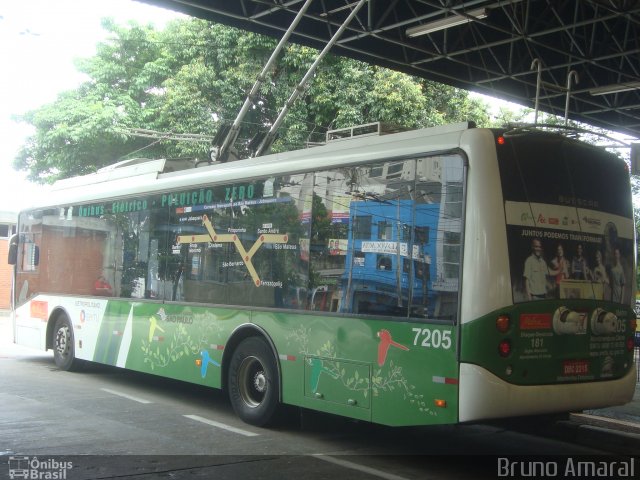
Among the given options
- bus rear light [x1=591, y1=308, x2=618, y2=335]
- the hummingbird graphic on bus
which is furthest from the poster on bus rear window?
the hummingbird graphic on bus

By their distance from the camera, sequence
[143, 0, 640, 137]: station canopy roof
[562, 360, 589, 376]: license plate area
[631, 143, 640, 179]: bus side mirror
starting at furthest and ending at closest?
[143, 0, 640, 137]: station canopy roof
[631, 143, 640, 179]: bus side mirror
[562, 360, 589, 376]: license plate area

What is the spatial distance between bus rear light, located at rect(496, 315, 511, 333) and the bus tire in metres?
8.73

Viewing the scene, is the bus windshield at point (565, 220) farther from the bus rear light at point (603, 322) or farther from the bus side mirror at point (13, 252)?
the bus side mirror at point (13, 252)

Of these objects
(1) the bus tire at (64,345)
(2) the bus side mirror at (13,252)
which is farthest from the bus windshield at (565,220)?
(2) the bus side mirror at (13,252)

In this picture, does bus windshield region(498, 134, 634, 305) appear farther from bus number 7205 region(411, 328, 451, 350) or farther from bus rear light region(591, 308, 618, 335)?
bus number 7205 region(411, 328, 451, 350)

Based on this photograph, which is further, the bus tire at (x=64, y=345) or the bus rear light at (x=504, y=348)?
the bus tire at (x=64, y=345)

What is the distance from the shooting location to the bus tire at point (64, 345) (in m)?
12.8

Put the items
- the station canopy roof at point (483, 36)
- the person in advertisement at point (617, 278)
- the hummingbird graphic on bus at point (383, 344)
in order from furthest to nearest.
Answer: the station canopy roof at point (483, 36) → the person in advertisement at point (617, 278) → the hummingbird graphic on bus at point (383, 344)

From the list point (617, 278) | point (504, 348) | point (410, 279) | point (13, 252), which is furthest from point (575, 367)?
point (13, 252)

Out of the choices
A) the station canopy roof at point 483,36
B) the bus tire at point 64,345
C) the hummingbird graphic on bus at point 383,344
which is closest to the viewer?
the hummingbird graphic on bus at point 383,344

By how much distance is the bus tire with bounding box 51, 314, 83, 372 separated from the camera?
12758 mm

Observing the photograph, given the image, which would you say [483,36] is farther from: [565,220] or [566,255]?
[566,255]

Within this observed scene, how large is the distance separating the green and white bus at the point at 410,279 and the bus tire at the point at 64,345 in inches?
135

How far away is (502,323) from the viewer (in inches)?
247
